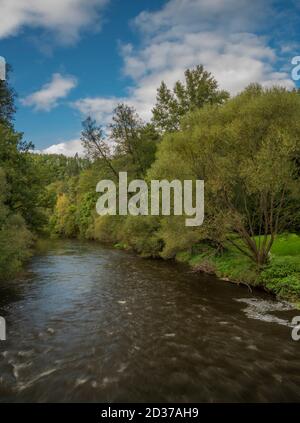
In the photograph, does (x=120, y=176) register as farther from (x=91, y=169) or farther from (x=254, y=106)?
(x=254, y=106)

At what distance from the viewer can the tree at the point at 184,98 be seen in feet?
141

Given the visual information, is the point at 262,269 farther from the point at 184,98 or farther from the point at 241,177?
the point at 184,98

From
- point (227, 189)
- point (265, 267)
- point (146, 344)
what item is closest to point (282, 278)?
point (265, 267)

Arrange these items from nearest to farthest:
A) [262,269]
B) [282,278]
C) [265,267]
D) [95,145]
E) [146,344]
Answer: [146,344] < [282,278] < [265,267] < [262,269] < [95,145]

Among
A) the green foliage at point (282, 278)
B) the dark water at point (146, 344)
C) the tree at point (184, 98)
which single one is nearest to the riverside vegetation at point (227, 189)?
the green foliage at point (282, 278)

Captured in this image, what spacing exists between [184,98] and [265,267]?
32.0 metres

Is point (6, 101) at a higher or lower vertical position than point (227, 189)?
higher

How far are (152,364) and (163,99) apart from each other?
1622 inches

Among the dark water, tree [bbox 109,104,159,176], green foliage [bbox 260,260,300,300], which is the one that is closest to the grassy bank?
green foliage [bbox 260,260,300,300]

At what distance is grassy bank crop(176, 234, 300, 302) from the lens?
54.2ft

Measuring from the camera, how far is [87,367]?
31.9 feet

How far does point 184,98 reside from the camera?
4422 centimetres

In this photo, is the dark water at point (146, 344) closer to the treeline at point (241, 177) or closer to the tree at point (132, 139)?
the treeline at point (241, 177)

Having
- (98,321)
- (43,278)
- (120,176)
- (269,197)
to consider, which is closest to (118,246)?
(120,176)
